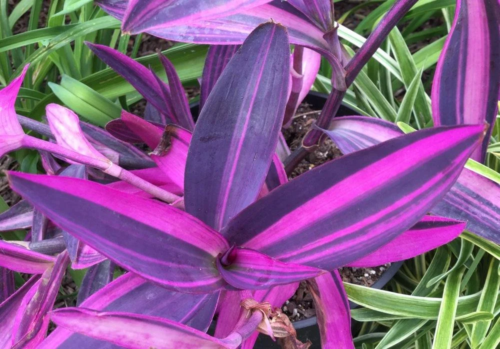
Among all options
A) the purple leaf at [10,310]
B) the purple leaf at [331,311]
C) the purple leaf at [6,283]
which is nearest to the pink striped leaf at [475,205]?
the purple leaf at [331,311]

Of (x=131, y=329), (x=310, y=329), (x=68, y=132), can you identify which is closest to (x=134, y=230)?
(x=131, y=329)

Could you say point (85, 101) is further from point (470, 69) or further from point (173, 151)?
point (470, 69)

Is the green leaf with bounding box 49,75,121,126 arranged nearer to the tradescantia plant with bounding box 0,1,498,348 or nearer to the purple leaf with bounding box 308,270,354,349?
the tradescantia plant with bounding box 0,1,498,348

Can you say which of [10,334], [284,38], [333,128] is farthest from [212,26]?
[10,334]

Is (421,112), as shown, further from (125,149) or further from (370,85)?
(125,149)

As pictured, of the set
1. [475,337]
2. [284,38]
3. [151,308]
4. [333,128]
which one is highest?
[284,38]
